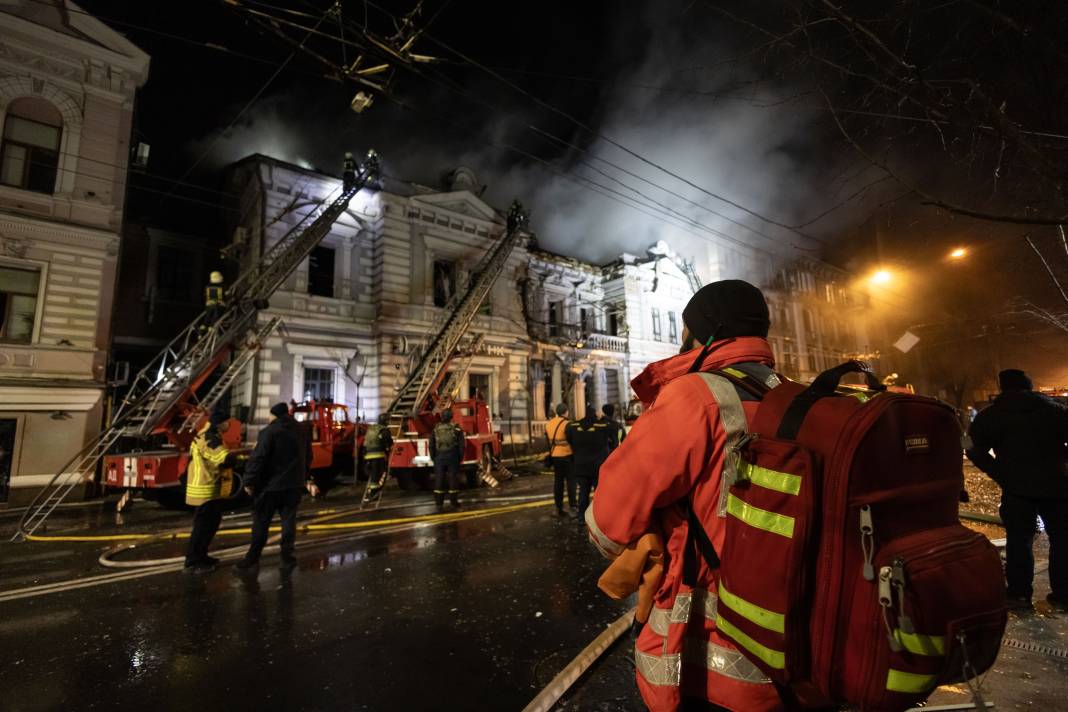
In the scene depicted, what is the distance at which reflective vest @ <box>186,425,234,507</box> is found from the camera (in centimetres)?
574

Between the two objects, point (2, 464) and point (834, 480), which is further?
point (2, 464)

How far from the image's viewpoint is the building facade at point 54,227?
11.5m

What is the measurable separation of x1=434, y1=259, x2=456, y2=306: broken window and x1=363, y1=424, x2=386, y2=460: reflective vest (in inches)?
360

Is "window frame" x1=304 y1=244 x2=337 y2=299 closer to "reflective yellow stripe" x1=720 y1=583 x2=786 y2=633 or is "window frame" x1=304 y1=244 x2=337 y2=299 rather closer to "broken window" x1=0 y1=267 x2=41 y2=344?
"broken window" x1=0 y1=267 x2=41 y2=344

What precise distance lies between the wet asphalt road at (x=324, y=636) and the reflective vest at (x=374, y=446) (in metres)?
4.89

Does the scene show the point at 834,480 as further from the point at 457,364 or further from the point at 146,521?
the point at 457,364

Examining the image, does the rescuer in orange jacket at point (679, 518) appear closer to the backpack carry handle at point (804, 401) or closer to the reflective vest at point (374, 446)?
the backpack carry handle at point (804, 401)

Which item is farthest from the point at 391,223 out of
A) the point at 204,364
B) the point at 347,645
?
the point at 347,645

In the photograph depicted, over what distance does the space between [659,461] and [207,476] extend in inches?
249

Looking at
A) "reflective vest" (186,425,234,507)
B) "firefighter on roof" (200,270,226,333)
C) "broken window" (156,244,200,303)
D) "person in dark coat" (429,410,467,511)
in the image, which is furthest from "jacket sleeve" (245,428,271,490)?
"broken window" (156,244,200,303)

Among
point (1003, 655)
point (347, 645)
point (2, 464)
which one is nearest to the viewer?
point (1003, 655)

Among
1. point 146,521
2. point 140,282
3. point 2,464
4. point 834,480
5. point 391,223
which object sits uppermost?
point 391,223

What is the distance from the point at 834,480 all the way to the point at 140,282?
23.9 meters

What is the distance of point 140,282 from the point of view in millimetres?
18375
